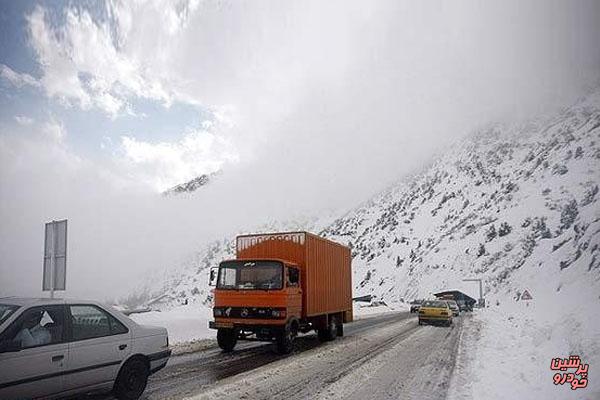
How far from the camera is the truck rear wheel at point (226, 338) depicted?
518 inches

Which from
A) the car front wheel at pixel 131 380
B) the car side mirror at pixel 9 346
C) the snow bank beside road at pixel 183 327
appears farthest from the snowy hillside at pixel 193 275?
the car side mirror at pixel 9 346

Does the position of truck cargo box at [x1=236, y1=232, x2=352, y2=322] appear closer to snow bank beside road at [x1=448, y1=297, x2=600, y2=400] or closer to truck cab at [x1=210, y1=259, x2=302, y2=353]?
truck cab at [x1=210, y1=259, x2=302, y2=353]

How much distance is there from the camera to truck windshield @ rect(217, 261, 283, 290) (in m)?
12.8

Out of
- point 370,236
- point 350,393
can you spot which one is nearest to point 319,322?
point 350,393

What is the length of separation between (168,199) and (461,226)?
98.7m

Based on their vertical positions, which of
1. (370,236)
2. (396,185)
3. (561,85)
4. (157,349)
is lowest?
(157,349)

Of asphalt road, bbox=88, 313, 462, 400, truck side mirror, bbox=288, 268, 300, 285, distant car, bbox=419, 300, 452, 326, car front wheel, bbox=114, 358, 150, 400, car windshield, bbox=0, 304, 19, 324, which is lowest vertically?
distant car, bbox=419, 300, 452, 326

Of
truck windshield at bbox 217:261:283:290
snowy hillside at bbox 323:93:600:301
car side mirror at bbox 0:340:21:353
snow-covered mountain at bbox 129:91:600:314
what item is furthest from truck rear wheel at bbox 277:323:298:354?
snowy hillside at bbox 323:93:600:301

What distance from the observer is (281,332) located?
1248 centimetres

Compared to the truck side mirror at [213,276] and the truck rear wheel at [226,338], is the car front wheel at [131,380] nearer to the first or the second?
the truck side mirror at [213,276]

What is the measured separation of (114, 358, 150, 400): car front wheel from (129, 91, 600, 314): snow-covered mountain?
94.1ft

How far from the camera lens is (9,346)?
5512mm

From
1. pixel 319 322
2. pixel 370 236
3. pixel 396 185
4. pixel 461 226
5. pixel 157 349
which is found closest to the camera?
pixel 157 349

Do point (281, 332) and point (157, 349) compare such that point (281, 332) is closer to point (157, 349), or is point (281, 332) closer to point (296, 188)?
point (157, 349)
